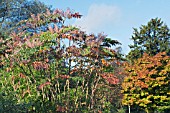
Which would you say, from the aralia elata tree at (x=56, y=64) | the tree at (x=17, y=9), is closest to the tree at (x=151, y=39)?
the tree at (x=17, y=9)

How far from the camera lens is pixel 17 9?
64.6ft

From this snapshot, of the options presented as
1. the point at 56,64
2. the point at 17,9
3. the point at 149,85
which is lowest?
the point at 56,64

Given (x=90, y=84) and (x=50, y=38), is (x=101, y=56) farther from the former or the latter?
(x=50, y=38)

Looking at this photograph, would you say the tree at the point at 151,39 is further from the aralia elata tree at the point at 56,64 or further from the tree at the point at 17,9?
the aralia elata tree at the point at 56,64

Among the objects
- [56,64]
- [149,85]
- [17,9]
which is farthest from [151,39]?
[56,64]

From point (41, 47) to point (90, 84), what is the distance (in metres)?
1.47

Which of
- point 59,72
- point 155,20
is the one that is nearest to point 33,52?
point 59,72

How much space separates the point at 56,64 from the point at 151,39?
24.5m

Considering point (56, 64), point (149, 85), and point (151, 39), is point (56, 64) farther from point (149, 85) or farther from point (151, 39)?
point (151, 39)

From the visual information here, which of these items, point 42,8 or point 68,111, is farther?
point 42,8

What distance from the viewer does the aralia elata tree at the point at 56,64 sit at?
17.9ft

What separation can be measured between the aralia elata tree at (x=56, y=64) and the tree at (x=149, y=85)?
40.1 feet

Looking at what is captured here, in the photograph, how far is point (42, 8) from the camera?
19.8 meters

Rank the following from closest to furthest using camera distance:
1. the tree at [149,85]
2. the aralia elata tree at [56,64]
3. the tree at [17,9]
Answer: the aralia elata tree at [56,64], the tree at [149,85], the tree at [17,9]
